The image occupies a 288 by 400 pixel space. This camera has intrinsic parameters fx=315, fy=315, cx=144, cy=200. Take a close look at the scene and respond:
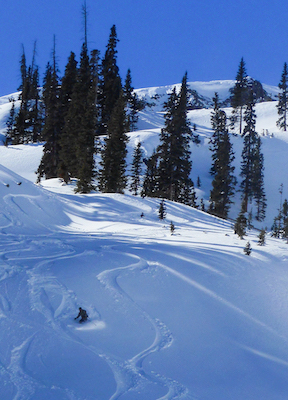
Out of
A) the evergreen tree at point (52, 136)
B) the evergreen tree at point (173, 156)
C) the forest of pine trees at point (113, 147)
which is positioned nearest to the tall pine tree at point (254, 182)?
the forest of pine trees at point (113, 147)

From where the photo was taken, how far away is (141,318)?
4746 mm

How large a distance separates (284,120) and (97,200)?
43784 millimetres

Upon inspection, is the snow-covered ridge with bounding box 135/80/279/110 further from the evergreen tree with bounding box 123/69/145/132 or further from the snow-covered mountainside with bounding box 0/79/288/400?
the snow-covered mountainside with bounding box 0/79/288/400

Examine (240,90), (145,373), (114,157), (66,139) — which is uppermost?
(240,90)

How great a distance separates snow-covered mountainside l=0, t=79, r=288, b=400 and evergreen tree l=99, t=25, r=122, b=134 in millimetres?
32217

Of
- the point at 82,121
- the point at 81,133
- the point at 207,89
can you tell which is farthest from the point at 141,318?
the point at 207,89

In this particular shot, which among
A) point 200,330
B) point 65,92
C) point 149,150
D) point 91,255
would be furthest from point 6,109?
point 200,330

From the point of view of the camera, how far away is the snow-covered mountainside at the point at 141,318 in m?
3.42

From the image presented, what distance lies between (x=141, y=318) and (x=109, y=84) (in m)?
39.7

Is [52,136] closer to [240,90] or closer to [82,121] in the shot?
[82,121]

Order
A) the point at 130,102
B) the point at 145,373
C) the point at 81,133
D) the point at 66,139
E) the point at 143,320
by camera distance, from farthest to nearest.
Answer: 1. the point at 130,102
2. the point at 66,139
3. the point at 81,133
4. the point at 143,320
5. the point at 145,373

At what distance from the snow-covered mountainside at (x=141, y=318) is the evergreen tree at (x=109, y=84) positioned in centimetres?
3222

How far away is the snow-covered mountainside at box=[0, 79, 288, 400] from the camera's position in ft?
11.2

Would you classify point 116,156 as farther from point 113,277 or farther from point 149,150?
point 113,277
